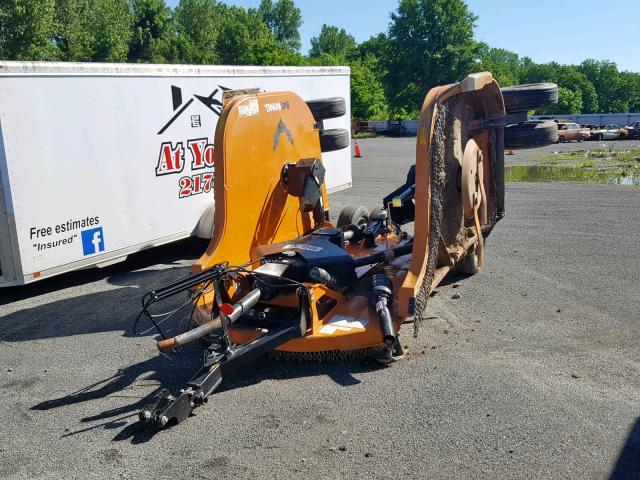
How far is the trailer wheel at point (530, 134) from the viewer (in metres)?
7.37

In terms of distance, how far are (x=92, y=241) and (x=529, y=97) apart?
213 inches

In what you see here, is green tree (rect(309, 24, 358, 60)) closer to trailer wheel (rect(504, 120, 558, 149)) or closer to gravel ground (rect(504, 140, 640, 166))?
gravel ground (rect(504, 140, 640, 166))

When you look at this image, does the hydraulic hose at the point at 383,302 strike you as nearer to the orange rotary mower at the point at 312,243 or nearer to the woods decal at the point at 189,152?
the orange rotary mower at the point at 312,243

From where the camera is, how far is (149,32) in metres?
55.9

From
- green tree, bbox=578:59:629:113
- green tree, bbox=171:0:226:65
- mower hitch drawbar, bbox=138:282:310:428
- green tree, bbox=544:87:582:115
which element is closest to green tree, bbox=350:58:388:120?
green tree, bbox=171:0:226:65

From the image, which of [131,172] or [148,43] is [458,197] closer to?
[131,172]

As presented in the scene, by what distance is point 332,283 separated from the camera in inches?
224

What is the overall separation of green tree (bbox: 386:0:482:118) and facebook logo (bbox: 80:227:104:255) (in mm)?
→ 54509

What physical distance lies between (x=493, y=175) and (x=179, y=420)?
15.2 feet

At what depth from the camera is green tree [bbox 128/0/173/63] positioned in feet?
181

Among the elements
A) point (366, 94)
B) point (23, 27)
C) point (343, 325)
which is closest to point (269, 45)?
point (366, 94)

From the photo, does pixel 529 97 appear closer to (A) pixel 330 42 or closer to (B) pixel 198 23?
(B) pixel 198 23

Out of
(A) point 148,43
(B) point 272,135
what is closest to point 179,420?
(B) point 272,135

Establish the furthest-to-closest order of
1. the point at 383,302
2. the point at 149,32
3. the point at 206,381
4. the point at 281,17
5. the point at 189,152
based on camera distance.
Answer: the point at 281,17
the point at 149,32
the point at 189,152
the point at 383,302
the point at 206,381
